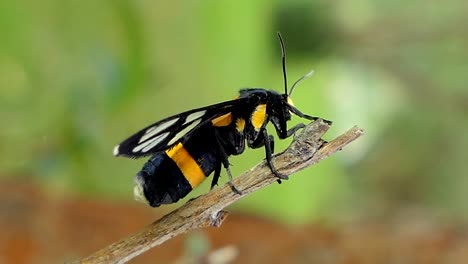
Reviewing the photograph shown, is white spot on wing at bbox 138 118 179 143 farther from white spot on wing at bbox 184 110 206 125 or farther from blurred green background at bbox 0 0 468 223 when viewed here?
blurred green background at bbox 0 0 468 223

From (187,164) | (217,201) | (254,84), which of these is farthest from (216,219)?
(254,84)

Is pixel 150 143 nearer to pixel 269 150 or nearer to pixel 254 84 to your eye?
pixel 269 150

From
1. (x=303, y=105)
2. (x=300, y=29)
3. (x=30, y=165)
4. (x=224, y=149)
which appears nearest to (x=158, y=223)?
(x=224, y=149)

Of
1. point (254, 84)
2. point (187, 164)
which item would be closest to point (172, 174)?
point (187, 164)

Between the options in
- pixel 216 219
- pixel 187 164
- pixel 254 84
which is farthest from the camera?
pixel 254 84

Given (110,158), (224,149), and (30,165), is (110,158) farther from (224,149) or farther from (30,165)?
(224,149)

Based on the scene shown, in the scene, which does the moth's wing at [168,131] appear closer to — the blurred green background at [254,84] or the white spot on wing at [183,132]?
the white spot on wing at [183,132]

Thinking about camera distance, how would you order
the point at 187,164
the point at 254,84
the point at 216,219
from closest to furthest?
the point at 216,219, the point at 187,164, the point at 254,84

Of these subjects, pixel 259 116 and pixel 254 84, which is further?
pixel 254 84
